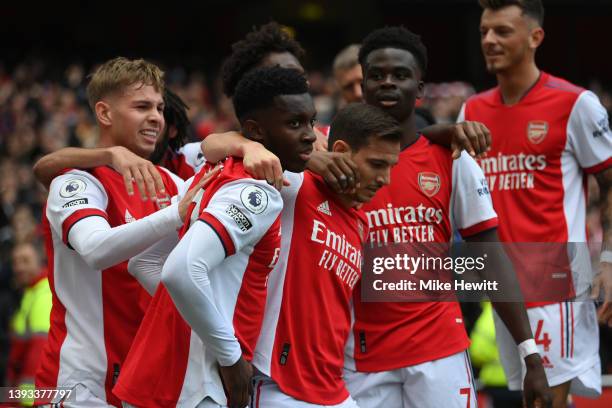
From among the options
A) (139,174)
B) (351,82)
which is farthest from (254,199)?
(351,82)

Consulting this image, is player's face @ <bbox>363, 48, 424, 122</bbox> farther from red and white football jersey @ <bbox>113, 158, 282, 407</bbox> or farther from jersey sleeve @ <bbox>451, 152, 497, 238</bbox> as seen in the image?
red and white football jersey @ <bbox>113, 158, 282, 407</bbox>

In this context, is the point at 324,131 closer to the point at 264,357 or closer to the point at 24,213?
the point at 264,357

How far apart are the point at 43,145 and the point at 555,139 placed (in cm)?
1197

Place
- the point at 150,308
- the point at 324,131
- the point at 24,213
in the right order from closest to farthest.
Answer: the point at 150,308, the point at 324,131, the point at 24,213

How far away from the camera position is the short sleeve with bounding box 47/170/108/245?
4.66 m

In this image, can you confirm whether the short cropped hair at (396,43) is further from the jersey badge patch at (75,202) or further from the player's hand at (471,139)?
the jersey badge patch at (75,202)

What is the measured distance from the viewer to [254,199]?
13.3 ft

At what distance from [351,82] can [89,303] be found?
8.76 ft

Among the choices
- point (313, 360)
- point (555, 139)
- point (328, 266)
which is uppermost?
point (555, 139)

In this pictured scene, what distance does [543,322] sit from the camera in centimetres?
593

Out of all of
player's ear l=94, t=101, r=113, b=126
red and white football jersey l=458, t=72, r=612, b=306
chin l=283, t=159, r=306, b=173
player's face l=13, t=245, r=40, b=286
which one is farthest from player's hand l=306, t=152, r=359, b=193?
player's face l=13, t=245, r=40, b=286

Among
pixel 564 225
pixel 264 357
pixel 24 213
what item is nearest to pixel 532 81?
pixel 564 225

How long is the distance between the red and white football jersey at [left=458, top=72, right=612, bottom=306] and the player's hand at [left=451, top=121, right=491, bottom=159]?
1.07 m

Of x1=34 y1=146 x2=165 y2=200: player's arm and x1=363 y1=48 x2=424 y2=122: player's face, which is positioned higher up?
x1=363 y1=48 x2=424 y2=122: player's face
